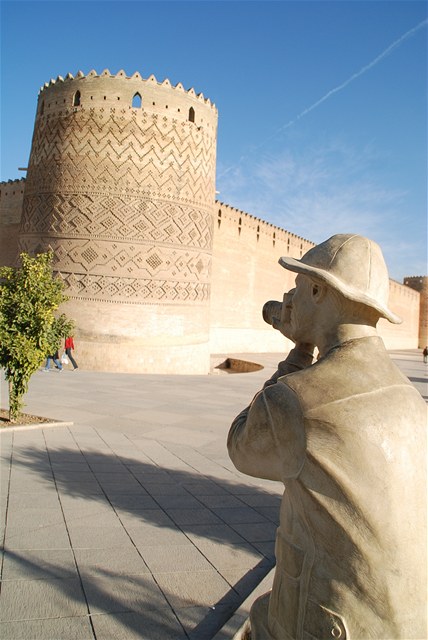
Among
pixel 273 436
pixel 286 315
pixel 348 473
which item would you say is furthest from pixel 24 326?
pixel 348 473

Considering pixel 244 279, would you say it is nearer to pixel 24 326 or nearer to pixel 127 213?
pixel 127 213

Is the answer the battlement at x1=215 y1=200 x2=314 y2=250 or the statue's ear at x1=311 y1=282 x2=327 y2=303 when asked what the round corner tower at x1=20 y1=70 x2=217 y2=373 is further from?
the statue's ear at x1=311 y1=282 x2=327 y2=303

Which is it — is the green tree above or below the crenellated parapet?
below

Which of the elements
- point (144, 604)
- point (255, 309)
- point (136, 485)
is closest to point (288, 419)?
point (144, 604)

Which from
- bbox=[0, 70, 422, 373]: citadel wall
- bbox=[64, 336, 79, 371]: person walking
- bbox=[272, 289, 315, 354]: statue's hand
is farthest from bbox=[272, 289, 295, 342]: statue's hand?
bbox=[0, 70, 422, 373]: citadel wall

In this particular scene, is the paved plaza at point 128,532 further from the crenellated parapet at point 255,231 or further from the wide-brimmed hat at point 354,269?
the crenellated parapet at point 255,231

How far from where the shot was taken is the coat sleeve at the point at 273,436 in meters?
1.13

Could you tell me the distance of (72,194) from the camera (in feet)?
37.9

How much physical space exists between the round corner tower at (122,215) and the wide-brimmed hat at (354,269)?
406 inches

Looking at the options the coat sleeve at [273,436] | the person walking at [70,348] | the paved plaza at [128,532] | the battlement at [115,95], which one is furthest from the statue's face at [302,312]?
the battlement at [115,95]

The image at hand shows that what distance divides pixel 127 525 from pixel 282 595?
2.15m

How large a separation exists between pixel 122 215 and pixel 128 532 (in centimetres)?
930

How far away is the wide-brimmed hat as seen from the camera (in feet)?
3.95

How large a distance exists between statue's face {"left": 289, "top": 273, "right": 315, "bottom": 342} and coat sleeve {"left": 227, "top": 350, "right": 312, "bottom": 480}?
0.65 ft
